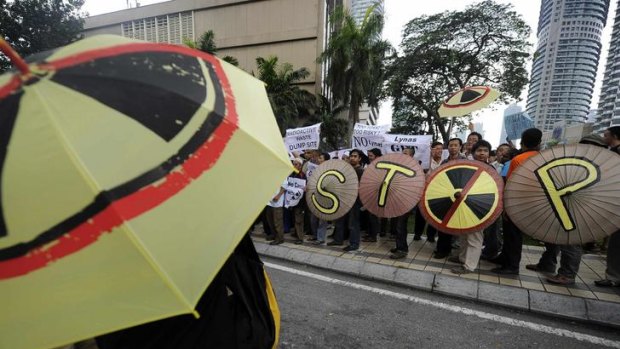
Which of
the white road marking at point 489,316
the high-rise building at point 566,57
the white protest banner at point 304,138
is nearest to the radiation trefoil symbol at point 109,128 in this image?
the white road marking at point 489,316

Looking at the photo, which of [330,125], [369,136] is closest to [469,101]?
[369,136]

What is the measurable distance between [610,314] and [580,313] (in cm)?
24

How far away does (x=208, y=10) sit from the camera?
23.8 meters

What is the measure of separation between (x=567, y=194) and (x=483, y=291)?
4.57 feet

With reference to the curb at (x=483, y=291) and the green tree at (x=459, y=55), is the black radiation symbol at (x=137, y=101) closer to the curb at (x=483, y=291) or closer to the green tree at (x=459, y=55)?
the curb at (x=483, y=291)

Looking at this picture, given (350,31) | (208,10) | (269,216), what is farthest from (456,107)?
(208,10)

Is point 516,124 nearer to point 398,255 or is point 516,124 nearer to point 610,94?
point 398,255

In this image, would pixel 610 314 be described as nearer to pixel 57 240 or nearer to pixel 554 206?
pixel 554 206

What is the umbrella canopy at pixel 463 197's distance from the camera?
3.76 metres

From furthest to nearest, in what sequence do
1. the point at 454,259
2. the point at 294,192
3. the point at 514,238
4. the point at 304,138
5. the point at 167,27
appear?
1. the point at 167,27
2. the point at 304,138
3. the point at 294,192
4. the point at 454,259
5. the point at 514,238

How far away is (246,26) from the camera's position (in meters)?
23.0

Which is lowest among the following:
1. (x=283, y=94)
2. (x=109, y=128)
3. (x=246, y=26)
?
(x=109, y=128)

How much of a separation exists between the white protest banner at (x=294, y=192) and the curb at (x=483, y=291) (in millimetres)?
1212

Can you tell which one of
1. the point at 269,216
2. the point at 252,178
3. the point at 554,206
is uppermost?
the point at 252,178
